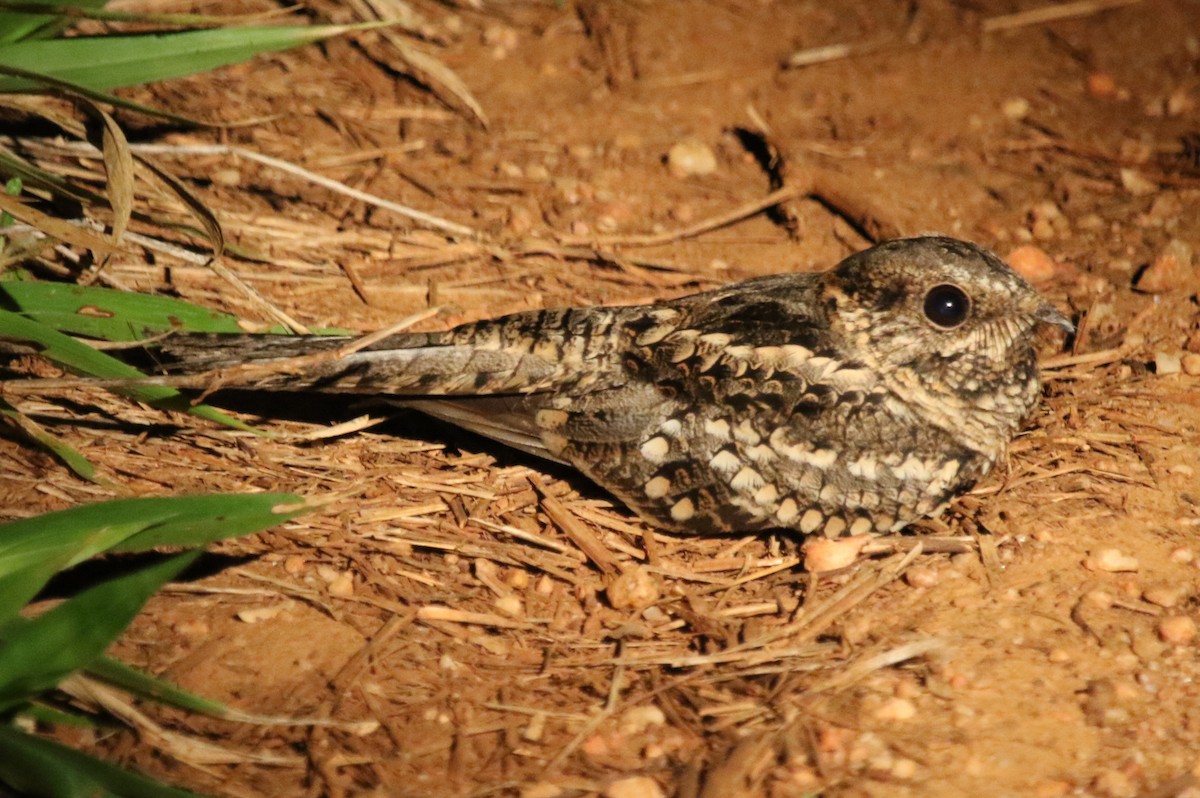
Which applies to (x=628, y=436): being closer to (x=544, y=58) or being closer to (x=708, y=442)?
(x=708, y=442)

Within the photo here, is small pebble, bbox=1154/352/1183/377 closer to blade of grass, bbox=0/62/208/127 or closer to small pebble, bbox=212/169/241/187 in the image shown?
blade of grass, bbox=0/62/208/127

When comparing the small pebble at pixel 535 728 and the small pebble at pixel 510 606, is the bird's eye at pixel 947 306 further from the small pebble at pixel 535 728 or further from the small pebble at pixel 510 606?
the small pebble at pixel 535 728

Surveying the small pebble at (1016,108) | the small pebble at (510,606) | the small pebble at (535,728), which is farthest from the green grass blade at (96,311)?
the small pebble at (1016,108)

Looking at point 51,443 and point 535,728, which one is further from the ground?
point 51,443

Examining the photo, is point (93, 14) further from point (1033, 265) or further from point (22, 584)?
point (1033, 265)

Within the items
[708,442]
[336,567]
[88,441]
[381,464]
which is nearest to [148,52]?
[88,441]

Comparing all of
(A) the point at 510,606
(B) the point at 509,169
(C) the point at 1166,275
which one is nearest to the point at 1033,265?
(C) the point at 1166,275

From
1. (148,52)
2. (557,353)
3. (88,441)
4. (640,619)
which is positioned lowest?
(640,619)
